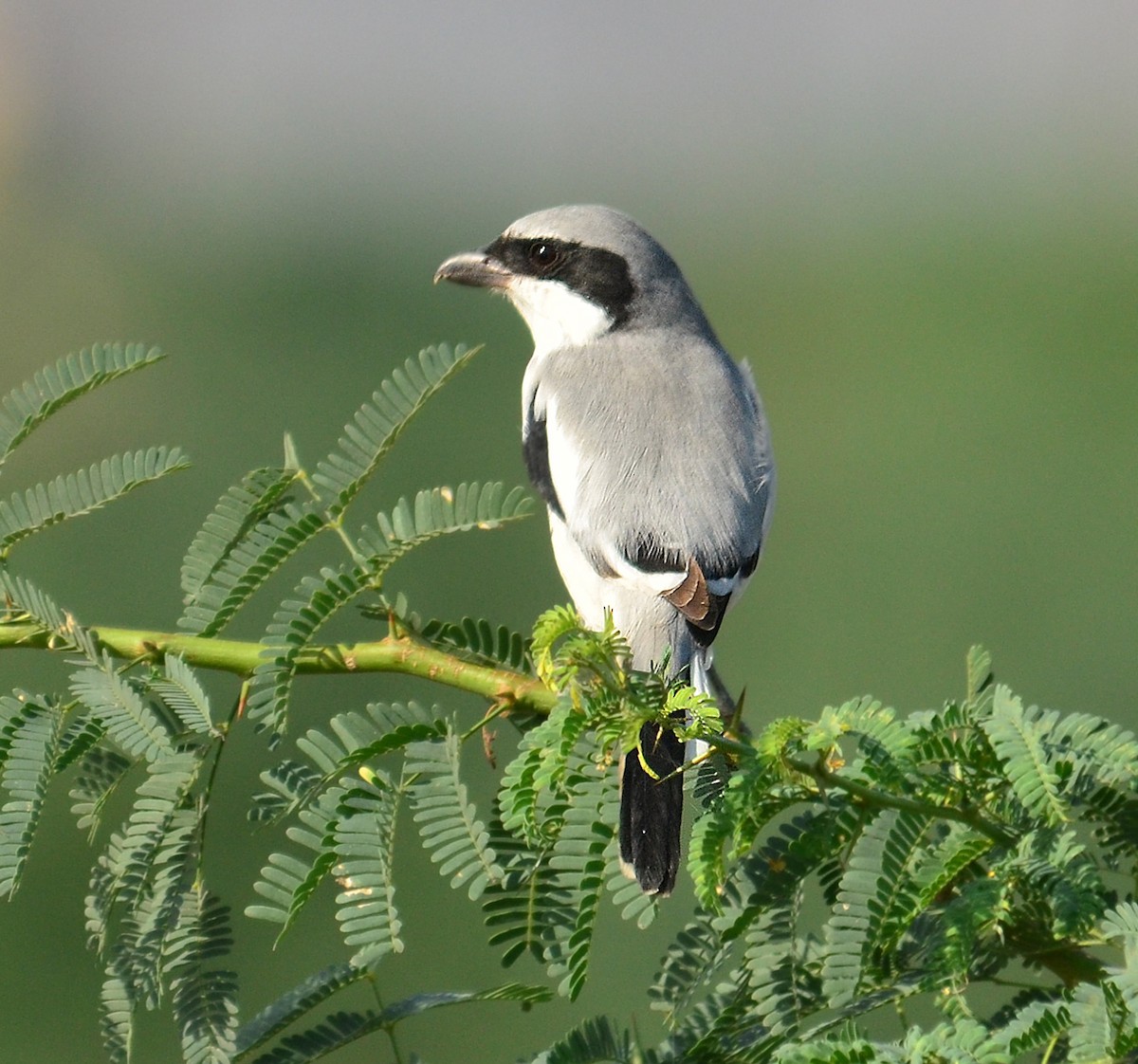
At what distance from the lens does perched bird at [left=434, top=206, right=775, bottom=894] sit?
273cm

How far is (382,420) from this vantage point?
242 cm

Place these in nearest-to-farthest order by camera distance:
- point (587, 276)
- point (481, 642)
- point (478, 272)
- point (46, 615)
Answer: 1. point (46, 615)
2. point (481, 642)
3. point (587, 276)
4. point (478, 272)

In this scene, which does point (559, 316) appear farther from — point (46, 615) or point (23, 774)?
point (23, 774)

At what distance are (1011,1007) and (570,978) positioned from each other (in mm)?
527

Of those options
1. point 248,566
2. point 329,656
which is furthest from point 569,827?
point 248,566

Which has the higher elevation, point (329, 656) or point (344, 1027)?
point (329, 656)

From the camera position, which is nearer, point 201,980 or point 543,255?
point 201,980

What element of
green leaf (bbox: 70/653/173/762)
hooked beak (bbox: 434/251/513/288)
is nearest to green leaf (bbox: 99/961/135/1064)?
green leaf (bbox: 70/653/173/762)

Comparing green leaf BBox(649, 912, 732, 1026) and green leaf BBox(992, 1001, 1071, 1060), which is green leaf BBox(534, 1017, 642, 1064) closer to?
green leaf BBox(649, 912, 732, 1026)

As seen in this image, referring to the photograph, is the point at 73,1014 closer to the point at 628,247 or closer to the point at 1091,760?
the point at 628,247

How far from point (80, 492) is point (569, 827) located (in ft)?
3.25

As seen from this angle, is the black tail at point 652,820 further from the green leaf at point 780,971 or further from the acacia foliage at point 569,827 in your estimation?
the green leaf at point 780,971

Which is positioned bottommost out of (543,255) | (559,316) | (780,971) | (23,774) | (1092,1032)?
(1092,1032)

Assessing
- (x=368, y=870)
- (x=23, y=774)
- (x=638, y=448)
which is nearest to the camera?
(x=368, y=870)
